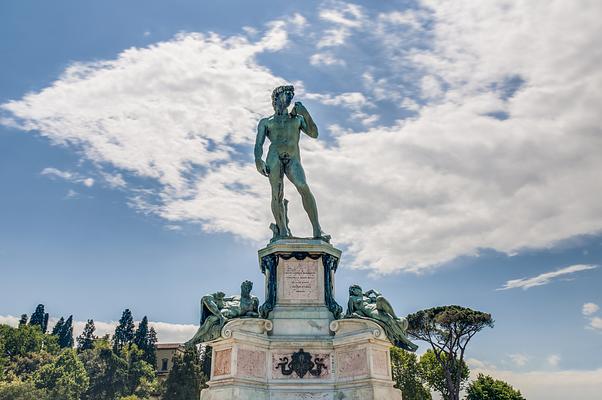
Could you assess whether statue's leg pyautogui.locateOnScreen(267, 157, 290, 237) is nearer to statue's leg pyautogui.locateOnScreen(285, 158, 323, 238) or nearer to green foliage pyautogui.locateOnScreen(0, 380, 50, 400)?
statue's leg pyautogui.locateOnScreen(285, 158, 323, 238)

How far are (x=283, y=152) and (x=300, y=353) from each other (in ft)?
17.7

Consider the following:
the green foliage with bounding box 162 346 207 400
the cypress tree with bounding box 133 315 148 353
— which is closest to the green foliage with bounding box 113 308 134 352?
the cypress tree with bounding box 133 315 148 353

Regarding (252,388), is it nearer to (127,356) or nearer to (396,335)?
(396,335)

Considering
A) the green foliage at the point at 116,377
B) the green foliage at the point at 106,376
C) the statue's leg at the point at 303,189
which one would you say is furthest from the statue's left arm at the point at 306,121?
the green foliage at the point at 106,376

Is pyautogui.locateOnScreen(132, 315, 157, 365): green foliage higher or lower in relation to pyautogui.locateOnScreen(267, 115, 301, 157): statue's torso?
higher

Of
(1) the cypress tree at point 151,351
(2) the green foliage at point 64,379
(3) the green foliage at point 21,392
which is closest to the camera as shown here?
(3) the green foliage at point 21,392

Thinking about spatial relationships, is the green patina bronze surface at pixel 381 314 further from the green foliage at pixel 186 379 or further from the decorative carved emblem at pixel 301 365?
the green foliage at pixel 186 379

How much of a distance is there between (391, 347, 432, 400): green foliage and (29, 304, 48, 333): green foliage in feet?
257

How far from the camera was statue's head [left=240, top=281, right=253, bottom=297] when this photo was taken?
11.7 m

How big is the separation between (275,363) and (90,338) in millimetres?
94807

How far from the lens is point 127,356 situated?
71.3m

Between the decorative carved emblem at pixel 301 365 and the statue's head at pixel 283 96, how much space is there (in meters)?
6.59

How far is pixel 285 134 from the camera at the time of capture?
13.5 meters

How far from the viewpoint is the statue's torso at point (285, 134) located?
1345cm
